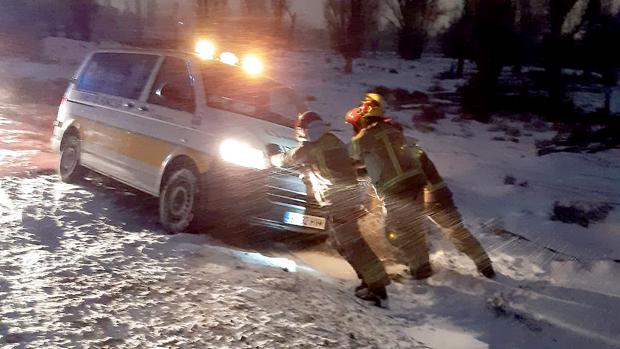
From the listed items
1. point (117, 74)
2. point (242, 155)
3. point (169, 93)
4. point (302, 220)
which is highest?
point (117, 74)

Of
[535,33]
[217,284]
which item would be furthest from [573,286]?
[535,33]

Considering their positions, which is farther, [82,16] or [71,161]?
[82,16]

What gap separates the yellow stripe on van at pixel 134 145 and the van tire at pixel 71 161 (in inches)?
11.3

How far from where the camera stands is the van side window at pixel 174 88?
22.8 feet

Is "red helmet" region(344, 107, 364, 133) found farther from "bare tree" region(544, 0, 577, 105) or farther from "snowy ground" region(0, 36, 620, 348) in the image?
"bare tree" region(544, 0, 577, 105)

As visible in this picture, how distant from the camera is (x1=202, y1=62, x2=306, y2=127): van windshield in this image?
6.95 meters

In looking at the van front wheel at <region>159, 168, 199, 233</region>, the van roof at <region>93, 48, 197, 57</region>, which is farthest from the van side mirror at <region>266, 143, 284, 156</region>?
the van roof at <region>93, 48, 197, 57</region>

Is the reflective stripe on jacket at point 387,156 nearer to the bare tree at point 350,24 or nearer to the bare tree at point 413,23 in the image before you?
the bare tree at point 350,24

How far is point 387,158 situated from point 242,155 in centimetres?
144

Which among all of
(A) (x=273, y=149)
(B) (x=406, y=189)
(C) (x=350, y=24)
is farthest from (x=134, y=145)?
(C) (x=350, y=24)

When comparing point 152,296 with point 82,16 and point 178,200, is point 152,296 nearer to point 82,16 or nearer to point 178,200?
point 178,200

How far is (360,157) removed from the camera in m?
5.91

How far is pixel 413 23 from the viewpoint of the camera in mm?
40406

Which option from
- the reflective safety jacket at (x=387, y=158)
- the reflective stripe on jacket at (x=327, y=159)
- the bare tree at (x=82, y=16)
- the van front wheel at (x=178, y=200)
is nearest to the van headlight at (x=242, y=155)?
the van front wheel at (x=178, y=200)
